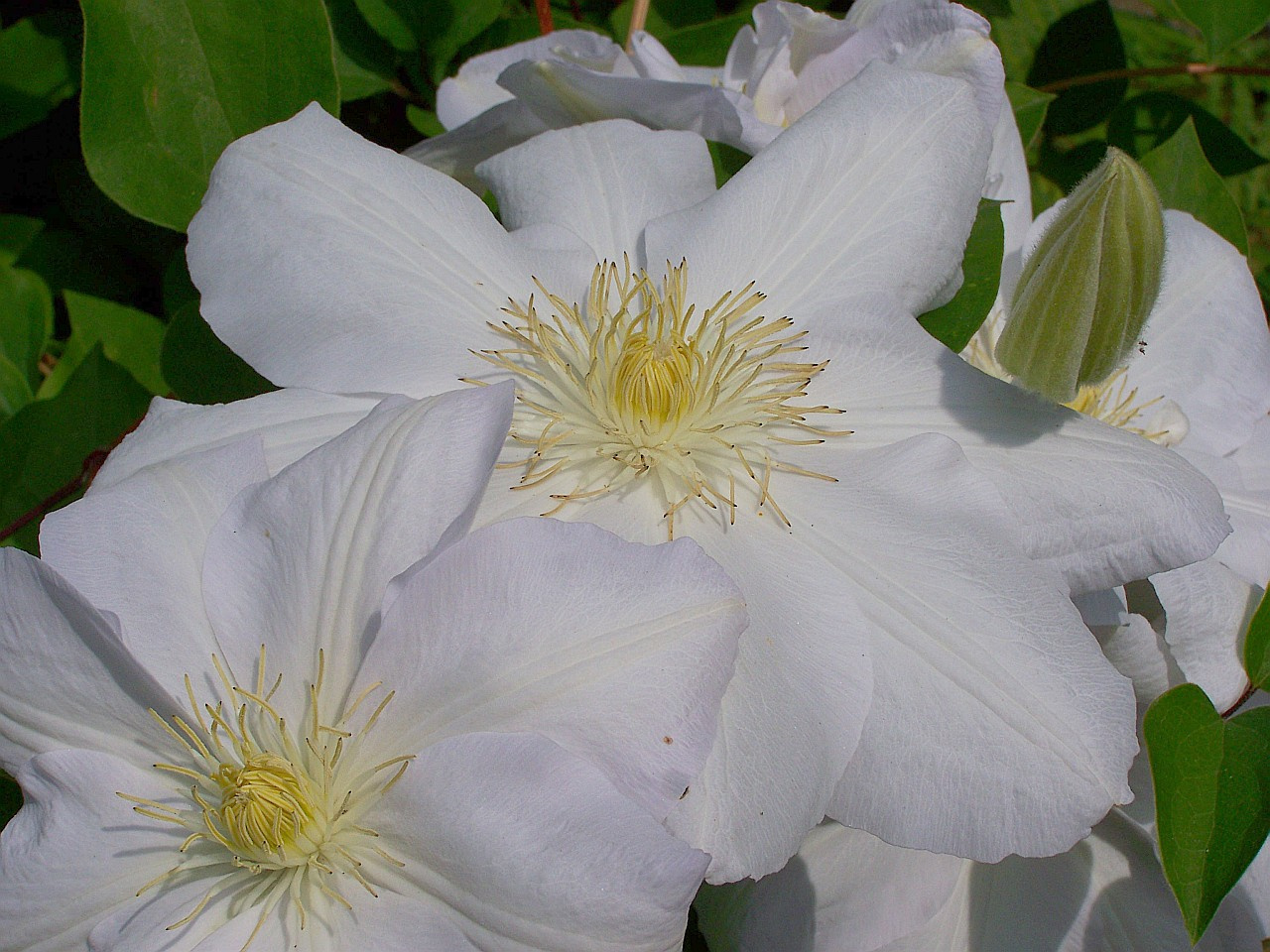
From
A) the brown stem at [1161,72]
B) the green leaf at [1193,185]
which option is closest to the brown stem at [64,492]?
the green leaf at [1193,185]

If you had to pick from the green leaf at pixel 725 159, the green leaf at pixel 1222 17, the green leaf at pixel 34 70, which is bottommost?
the green leaf at pixel 34 70

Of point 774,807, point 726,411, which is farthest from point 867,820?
point 726,411

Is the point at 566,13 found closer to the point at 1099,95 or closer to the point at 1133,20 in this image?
the point at 1099,95

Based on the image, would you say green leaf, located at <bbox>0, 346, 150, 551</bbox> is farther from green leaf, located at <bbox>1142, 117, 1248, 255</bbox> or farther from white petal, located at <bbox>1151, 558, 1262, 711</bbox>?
green leaf, located at <bbox>1142, 117, 1248, 255</bbox>

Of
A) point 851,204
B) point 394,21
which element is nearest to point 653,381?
point 851,204

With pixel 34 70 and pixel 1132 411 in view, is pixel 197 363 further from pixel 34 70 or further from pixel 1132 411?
pixel 1132 411

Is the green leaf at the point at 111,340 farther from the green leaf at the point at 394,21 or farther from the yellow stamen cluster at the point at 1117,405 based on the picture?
the yellow stamen cluster at the point at 1117,405
